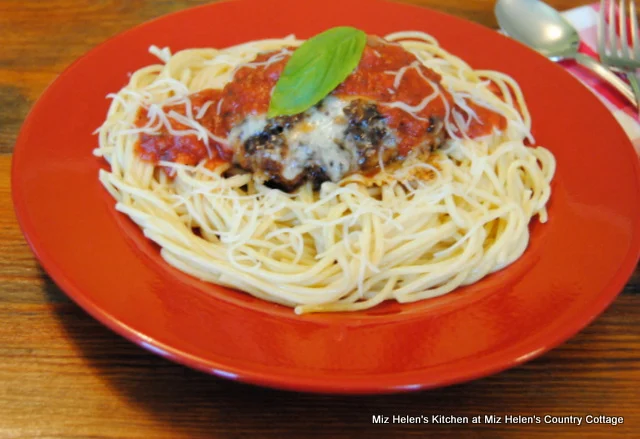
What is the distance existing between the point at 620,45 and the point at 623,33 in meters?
0.10

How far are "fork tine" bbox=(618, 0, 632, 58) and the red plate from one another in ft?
3.05

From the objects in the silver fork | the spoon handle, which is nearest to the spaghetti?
the spoon handle

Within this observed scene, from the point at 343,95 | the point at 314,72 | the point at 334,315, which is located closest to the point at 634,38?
the point at 343,95

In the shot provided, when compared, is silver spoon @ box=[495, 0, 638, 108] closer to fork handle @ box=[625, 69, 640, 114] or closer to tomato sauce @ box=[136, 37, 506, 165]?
fork handle @ box=[625, 69, 640, 114]

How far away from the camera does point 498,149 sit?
3.24 metres

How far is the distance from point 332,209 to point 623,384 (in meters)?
1.45

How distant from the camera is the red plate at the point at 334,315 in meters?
2.12

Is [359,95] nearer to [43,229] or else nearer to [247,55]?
[247,55]

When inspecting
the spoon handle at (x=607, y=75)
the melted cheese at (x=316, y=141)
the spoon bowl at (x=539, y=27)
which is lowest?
the melted cheese at (x=316, y=141)

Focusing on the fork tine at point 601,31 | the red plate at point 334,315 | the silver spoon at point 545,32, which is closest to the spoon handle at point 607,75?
the silver spoon at point 545,32

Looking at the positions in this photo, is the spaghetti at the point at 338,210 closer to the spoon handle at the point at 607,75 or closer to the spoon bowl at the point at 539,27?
the spoon handle at the point at 607,75

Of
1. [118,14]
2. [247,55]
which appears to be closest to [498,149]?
[247,55]

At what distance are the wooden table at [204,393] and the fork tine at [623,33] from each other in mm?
2074

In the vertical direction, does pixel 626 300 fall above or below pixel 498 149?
below
